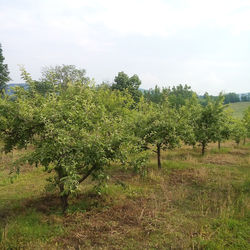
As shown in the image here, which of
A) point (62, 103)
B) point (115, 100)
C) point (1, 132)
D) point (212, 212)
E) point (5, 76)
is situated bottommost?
point (212, 212)

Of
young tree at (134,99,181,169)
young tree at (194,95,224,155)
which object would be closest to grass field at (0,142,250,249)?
young tree at (134,99,181,169)

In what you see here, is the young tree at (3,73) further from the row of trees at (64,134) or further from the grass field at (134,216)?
the row of trees at (64,134)

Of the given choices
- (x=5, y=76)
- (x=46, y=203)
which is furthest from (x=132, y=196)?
(x=5, y=76)

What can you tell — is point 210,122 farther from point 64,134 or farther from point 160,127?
point 64,134

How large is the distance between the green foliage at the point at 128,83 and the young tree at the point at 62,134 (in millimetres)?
39954

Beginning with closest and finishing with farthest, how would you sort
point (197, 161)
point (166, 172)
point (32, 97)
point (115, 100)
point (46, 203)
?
point (32, 97)
point (46, 203)
point (166, 172)
point (197, 161)
point (115, 100)

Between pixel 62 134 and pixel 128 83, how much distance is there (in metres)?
43.2

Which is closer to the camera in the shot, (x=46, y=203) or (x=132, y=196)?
(x=46, y=203)

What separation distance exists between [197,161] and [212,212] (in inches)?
304

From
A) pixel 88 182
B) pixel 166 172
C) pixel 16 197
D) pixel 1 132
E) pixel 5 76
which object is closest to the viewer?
pixel 1 132

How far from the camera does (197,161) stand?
45.2ft

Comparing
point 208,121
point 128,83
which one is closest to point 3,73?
point 128,83

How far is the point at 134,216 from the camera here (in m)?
6.13

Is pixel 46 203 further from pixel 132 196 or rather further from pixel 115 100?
pixel 115 100
